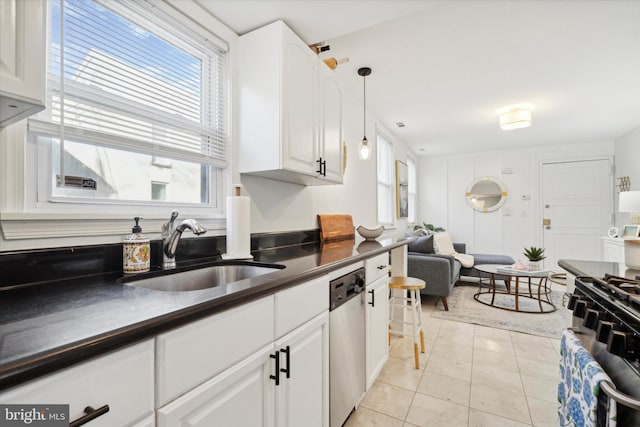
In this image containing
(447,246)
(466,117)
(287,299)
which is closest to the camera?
(287,299)

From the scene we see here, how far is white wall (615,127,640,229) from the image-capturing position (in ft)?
13.7

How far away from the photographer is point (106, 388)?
0.54m

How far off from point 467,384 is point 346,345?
1.09 m

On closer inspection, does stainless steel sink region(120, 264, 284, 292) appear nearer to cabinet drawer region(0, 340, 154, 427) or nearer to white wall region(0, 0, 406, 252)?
white wall region(0, 0, 406, 252)

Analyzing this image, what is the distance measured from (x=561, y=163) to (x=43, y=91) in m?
6.88

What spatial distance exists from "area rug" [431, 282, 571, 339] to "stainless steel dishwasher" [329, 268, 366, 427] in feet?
6.56

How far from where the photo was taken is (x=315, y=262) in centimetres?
136

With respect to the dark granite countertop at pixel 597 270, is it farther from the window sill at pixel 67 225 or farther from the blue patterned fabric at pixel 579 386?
the window sill at pixel 67 225

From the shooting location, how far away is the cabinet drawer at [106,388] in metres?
0.46

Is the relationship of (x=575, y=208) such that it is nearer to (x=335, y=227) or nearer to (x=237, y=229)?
(x=335, y=227)

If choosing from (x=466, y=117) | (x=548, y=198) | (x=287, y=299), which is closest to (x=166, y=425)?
(x=287, y=299)

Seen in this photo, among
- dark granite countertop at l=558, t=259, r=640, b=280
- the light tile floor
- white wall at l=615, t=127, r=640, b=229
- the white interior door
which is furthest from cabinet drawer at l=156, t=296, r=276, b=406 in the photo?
the white interior door

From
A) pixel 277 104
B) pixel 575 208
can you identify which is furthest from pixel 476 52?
pixel 575 208

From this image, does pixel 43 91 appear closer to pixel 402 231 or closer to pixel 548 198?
pixel 402 231
